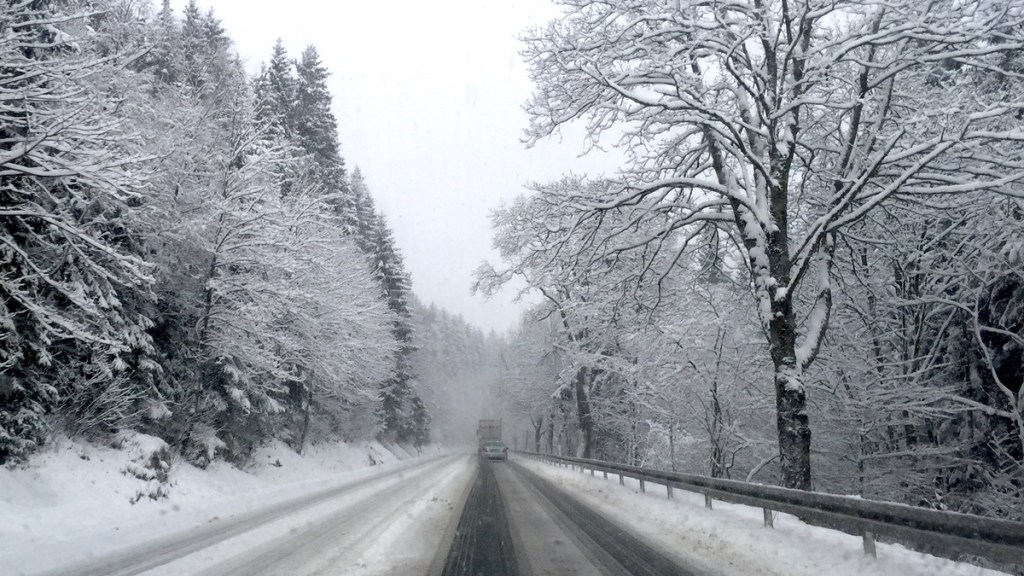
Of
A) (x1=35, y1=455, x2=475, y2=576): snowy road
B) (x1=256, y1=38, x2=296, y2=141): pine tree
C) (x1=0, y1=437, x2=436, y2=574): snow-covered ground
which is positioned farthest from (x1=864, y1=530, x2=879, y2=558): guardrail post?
(x1=256, y1=38, x2=296, y2=141): pine tree

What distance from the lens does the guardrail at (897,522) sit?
4.69 m

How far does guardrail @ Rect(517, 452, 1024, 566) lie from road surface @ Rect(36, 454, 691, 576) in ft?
6.09

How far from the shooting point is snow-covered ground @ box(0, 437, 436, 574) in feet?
26.5

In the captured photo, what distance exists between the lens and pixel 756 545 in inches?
295

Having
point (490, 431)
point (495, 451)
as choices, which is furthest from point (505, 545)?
point (490, 431)

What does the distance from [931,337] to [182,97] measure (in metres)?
21.2

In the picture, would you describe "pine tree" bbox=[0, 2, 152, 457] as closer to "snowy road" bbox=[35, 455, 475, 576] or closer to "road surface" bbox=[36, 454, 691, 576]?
"snowy road" bbox=[35, 455, 475, 576]

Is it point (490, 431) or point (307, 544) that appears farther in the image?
point (490, 431)

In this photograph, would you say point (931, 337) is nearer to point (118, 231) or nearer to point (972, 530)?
point (972, 530)

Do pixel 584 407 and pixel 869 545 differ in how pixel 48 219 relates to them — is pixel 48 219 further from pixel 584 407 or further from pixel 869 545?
pixel 584 407

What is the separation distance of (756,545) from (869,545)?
169 cm

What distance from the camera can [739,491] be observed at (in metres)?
9.30

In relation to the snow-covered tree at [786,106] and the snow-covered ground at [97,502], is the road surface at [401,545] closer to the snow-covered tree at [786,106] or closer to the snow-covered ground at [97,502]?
the snow-covered ground at [97,502]

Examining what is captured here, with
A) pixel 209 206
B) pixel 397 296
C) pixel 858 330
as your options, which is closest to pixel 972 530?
pixel 858 330
